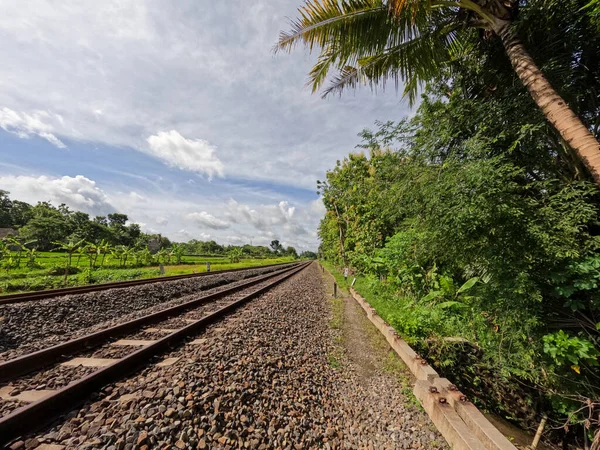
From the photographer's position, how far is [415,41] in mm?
4371

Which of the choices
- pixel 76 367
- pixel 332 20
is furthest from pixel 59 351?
pixel 332 20

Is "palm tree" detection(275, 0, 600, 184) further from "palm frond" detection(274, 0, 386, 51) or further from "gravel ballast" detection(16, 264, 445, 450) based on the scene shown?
"gravel ballast" detection(16, 264, 445, 450)

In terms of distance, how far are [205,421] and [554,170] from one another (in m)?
5.83

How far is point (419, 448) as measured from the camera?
8.96 feet

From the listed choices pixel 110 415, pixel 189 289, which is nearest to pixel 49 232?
pixel 189 289

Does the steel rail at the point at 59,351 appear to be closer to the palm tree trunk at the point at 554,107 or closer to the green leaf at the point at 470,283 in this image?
the green leaf at the point at 470,283

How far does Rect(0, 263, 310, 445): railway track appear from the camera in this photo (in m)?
2.33

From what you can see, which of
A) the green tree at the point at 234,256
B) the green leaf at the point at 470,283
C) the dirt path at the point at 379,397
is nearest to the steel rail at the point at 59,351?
the dirt path at the point at 379,397

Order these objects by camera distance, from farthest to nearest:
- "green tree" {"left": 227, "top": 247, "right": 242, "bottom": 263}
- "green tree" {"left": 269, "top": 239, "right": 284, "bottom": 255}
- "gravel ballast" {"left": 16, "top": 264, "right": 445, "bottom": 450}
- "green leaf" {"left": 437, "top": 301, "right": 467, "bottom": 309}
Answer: "green tree" {"left": 269, "top": 239, "right": 284, "bottom": 255}, "green tree" {"left": 227, "top": 247, "right": 242, "bottom": 263}, "green leaf" {"left": 437, "top": 301, "right": 467, "bottom": 309}, "gravel ballast" {"left": 16, "top": 264, "right": 445, "bottom": 450}

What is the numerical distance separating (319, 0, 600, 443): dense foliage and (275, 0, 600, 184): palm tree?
1.51 ft

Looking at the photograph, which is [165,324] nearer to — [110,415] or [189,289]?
[110,415]

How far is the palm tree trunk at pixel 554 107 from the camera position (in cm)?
255

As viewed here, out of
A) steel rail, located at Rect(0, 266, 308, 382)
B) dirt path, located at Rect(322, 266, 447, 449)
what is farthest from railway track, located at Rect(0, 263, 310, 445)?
Result: dirt path, located at Rect(322, 266, 447, 449)

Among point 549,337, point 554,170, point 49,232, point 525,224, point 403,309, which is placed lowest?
point 403,309
